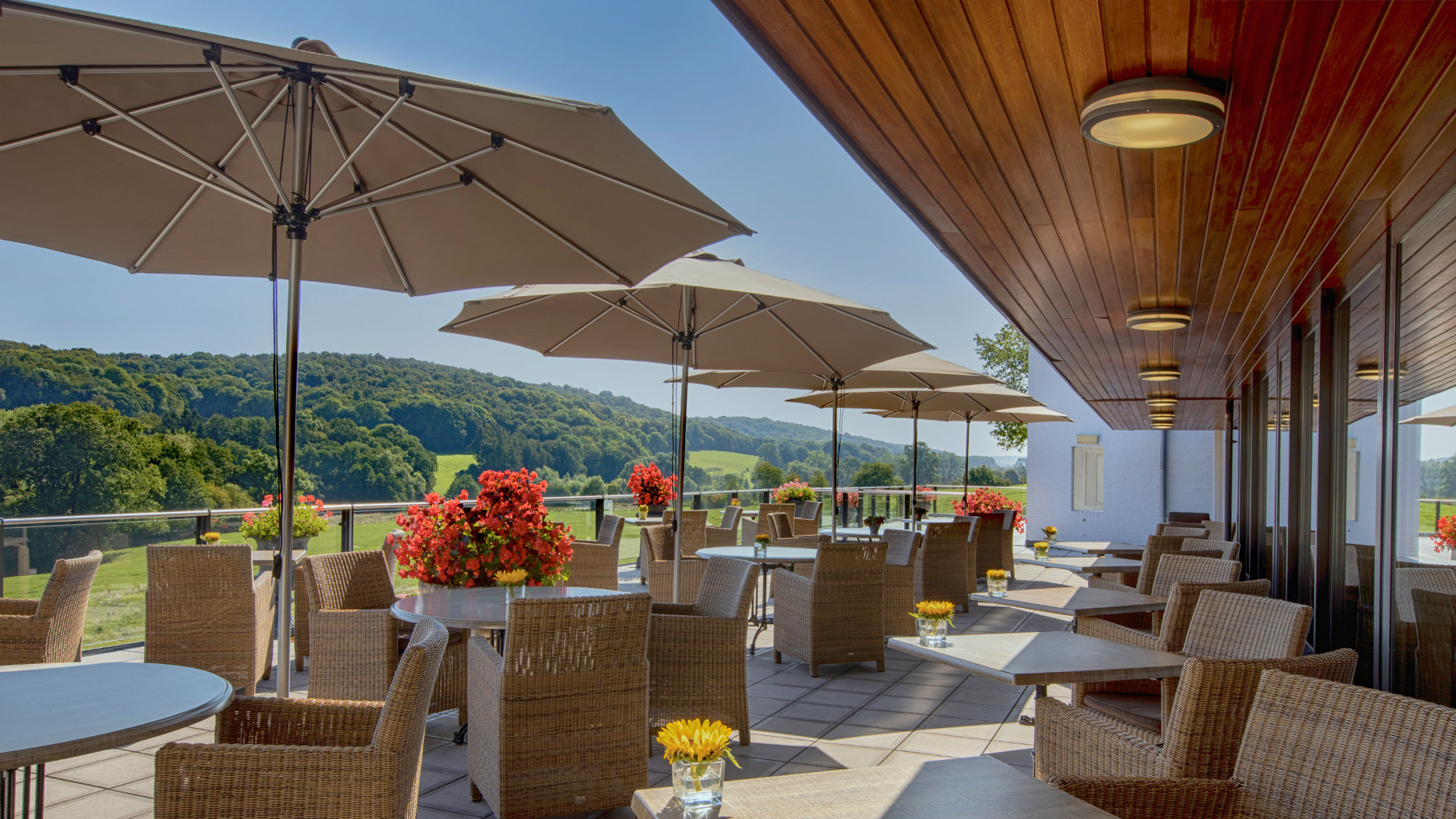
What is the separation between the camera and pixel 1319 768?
1.83 m

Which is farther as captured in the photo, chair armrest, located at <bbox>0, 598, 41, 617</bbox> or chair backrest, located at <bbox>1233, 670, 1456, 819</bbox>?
chair armrest, located at <bbox>0, 598, 41, 617</bbox>

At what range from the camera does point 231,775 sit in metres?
1.97

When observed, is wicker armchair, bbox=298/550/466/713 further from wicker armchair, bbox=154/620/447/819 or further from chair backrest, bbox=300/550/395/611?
wicker armchair, bbox=154/620/447/819

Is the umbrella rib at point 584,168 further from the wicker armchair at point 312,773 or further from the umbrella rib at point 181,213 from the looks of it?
the wicker armchair at point 312,773

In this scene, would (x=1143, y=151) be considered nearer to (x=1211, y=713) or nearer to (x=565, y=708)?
(x=1211, y=713)

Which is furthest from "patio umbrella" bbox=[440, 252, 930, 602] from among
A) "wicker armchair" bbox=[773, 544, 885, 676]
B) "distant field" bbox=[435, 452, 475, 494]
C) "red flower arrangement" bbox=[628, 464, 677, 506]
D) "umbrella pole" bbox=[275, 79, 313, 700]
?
"distant field" bbox=[435, 452, 475, 494]

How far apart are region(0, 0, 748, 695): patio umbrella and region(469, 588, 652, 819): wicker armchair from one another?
683 mm

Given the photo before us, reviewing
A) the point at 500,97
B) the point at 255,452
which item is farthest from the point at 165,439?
the point at 500,97

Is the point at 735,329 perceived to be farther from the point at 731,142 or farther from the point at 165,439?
the point at 731,142

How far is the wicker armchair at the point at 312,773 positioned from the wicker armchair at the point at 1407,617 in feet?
10.8

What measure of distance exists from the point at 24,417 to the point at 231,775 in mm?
25987

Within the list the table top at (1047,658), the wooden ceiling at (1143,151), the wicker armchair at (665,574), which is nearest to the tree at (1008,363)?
the wicker armchair at (665,574)

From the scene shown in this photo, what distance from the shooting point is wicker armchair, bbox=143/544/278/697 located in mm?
4367

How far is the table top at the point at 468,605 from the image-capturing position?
→ 3.31 metres
